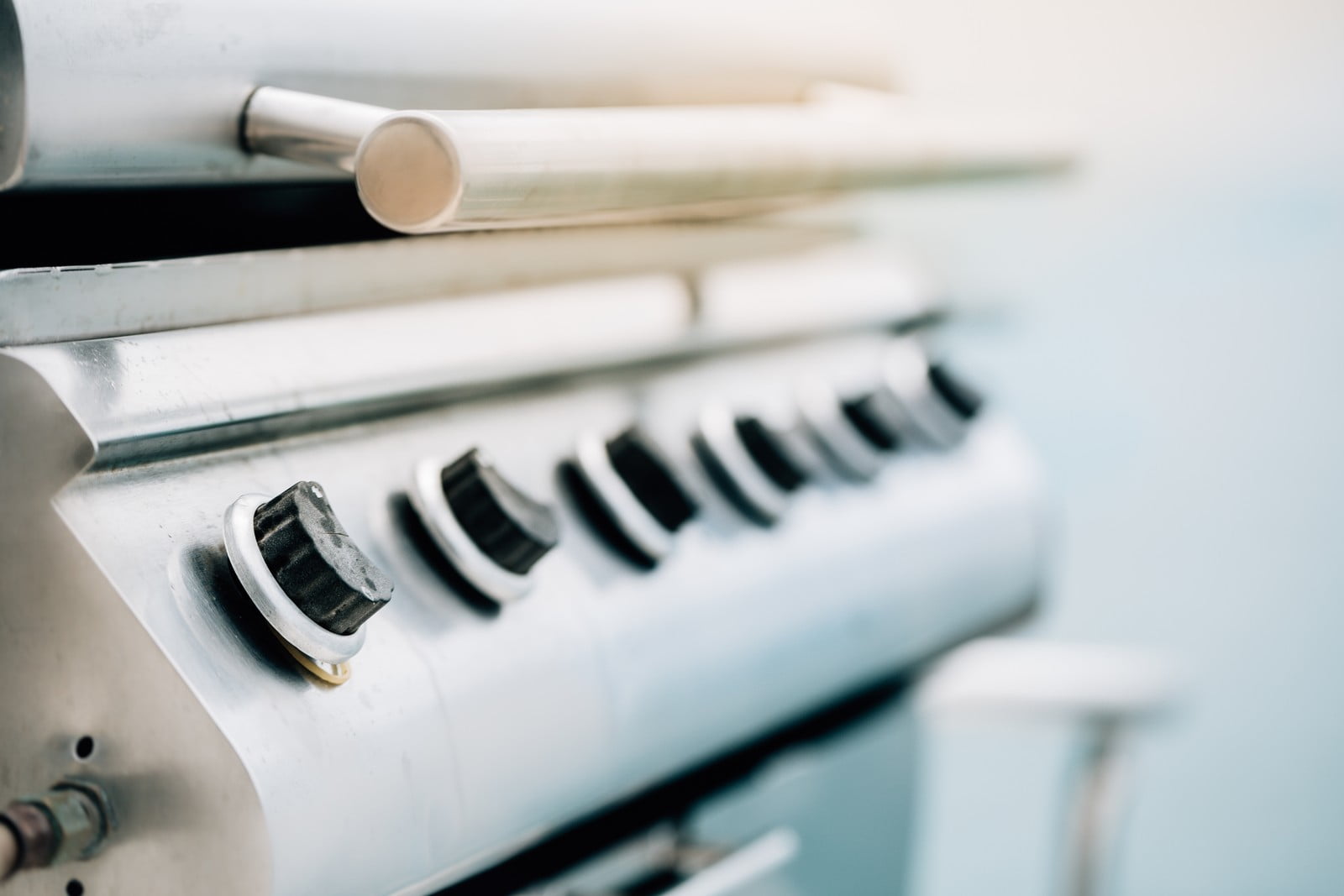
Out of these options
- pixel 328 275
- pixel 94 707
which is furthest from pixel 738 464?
pixel 94 707

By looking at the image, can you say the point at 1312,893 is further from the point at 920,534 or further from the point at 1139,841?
the point at 920,534

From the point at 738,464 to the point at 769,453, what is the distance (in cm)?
2

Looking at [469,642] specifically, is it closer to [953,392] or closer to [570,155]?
[570,155]

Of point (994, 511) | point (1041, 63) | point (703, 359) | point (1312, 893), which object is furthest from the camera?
point (1312, 893)

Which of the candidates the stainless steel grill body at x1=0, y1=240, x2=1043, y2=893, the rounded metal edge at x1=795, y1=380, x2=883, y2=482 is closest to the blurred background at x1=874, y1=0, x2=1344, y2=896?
the rounded metal edge at x1=795, y1=380, x2=883, y2=482

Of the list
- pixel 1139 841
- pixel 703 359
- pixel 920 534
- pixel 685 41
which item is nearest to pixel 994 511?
pixel 920 534

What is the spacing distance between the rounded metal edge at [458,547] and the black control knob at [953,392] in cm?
40

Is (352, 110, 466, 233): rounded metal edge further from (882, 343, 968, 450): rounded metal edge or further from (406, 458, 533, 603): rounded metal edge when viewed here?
(882, 343, 968, 450): rounded metal edge

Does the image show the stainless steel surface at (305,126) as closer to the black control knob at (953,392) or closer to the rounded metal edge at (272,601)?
the rounded metal edge at (272,601)

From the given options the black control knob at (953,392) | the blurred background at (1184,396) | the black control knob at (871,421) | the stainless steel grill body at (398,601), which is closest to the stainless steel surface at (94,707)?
the stainless steel grill body at (398,601)

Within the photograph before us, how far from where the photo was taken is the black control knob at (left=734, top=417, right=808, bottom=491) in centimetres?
66

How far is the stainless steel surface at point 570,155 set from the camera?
1.27 ft

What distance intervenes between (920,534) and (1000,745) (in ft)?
3.49

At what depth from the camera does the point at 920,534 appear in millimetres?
752
